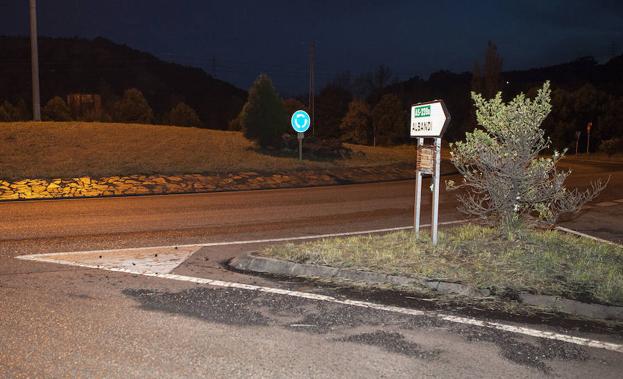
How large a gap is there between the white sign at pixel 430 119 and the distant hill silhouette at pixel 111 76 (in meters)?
Result: 71.5

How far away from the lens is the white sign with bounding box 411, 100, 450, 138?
782 centimetres

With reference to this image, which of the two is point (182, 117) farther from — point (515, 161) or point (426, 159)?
point (515, 161)

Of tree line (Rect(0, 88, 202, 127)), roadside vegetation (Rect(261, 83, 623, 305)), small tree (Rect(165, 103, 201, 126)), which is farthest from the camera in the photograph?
small tree (Rect(165, 103, 201, 126))

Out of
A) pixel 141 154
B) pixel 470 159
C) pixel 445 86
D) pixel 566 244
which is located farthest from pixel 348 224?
pixel 445 86

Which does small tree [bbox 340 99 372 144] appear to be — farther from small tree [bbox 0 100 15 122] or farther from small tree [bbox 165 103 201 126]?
small tree [bbox 0 100 15 122]

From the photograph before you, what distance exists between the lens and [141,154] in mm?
21516

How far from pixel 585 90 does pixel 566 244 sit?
53567 millimetres

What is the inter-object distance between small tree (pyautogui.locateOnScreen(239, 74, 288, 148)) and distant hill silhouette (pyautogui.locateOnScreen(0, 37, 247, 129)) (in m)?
54.7

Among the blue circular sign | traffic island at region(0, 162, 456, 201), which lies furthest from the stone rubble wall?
the blue circular sign

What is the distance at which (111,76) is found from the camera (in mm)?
97688

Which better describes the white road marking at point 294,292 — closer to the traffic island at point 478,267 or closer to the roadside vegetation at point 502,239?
the traffic island at point 478,267

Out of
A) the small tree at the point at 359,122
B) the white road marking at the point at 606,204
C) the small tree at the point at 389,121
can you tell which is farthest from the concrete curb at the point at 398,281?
the small tree at the point at 359,122

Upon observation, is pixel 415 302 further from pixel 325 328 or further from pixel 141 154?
pixel 141 154

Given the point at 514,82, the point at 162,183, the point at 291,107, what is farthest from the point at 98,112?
the point at 514,82
